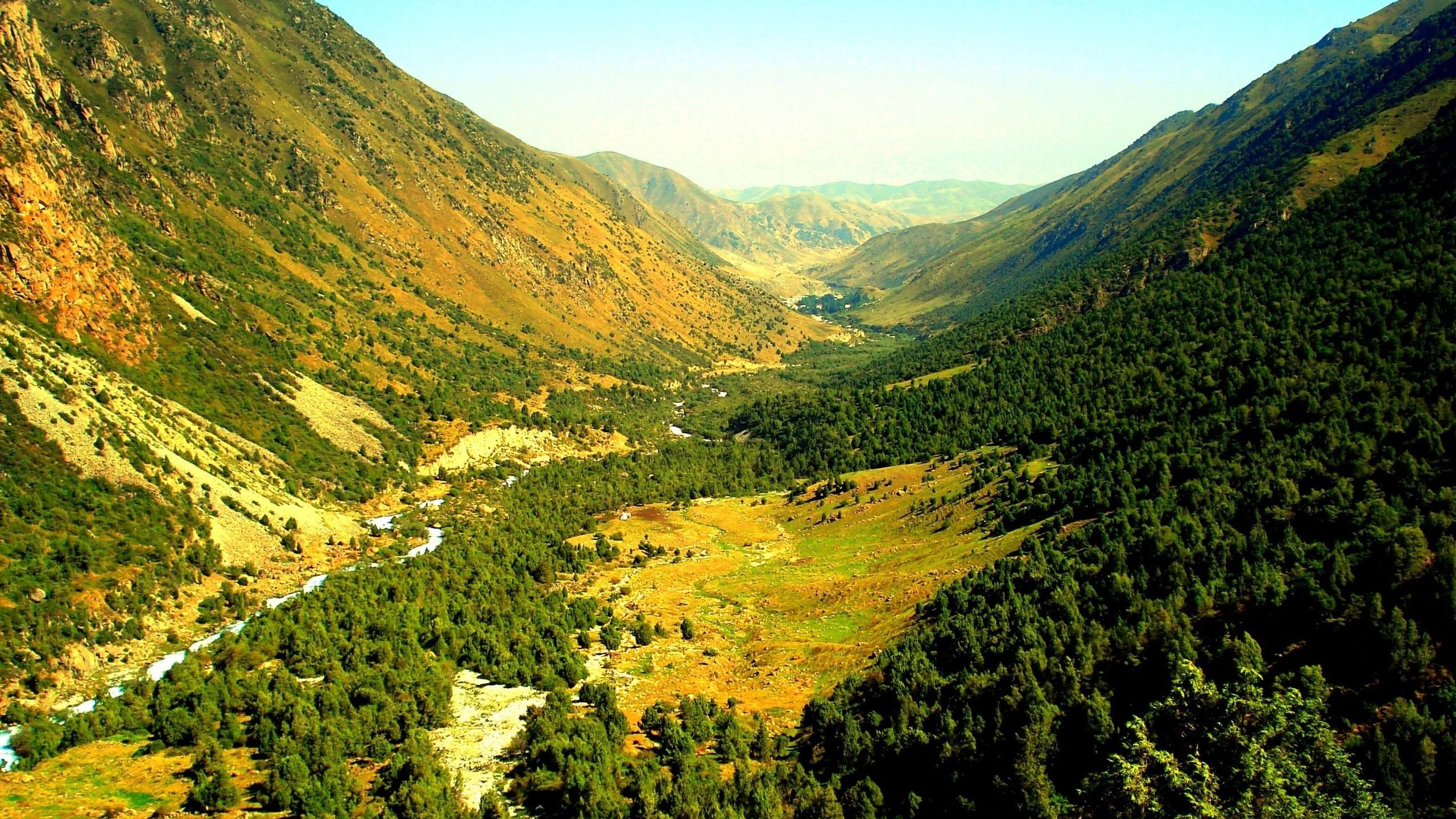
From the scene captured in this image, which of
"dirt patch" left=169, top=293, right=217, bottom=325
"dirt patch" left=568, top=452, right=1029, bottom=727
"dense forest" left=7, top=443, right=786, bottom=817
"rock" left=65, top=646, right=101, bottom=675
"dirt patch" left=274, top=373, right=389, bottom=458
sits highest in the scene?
"dirt patch" left=169, top=293, right=217, bottom=325

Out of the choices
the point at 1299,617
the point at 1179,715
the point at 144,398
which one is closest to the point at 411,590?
the point at 144,398

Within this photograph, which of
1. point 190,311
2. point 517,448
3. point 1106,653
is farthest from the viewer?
point 517,448

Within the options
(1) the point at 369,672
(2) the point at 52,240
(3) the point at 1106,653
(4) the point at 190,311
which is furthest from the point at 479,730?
(4) the point at 190,311

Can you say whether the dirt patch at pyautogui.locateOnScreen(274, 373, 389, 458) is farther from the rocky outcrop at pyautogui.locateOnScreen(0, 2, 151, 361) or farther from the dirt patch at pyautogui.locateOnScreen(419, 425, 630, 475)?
the rocky outcrop at pyautogui.locateOnScreen(0, 2, 151, 361)

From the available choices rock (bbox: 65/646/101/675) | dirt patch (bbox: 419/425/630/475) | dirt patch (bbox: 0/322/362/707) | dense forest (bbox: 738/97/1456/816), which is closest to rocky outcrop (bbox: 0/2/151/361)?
dirt patch (bbox: 0/322/362/707)

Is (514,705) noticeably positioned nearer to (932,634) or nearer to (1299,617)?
(932,634)

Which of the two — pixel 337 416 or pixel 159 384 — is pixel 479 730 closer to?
pixel 159 384

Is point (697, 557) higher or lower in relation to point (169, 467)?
lower

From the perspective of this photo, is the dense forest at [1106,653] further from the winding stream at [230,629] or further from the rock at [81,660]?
the rock at [81,660]

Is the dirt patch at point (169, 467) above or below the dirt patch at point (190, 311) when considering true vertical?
below

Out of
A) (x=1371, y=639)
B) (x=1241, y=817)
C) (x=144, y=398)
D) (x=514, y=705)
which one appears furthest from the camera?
(x=144, y=398)

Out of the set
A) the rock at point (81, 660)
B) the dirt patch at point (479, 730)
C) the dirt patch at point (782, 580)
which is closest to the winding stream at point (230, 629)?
the rock at point (81, 660)
